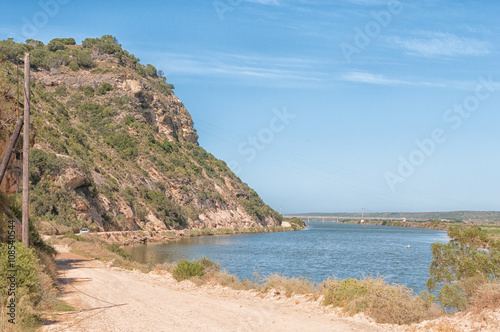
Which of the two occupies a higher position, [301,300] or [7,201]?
[7,201]

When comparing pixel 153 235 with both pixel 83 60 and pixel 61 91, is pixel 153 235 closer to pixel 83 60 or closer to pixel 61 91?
pixel 61 91

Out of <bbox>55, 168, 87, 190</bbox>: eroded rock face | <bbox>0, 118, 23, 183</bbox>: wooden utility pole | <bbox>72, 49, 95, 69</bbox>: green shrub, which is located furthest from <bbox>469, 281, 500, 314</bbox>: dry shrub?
<bbox>72, 49, 95, 69</bbox>: green shrub

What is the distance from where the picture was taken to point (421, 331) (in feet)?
33.4

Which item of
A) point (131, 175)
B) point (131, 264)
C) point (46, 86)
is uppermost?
point (46, 86)

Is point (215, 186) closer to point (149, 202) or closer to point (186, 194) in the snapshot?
point (186, 194)

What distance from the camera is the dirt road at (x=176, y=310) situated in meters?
11.5

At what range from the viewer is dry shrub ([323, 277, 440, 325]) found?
1135 cm

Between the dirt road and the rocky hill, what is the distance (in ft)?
74.7

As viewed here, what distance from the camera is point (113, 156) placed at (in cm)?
7375

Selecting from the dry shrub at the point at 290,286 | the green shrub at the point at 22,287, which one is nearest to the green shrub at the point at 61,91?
the dry shrub at the point at 290,286

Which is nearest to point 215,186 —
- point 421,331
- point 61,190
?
point 61,190

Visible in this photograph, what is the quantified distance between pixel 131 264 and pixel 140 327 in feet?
50.7

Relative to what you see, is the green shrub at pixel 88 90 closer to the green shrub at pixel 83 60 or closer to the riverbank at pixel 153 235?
the green shrub at pixel 83 60

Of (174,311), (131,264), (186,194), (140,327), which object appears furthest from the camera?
(186,194)
